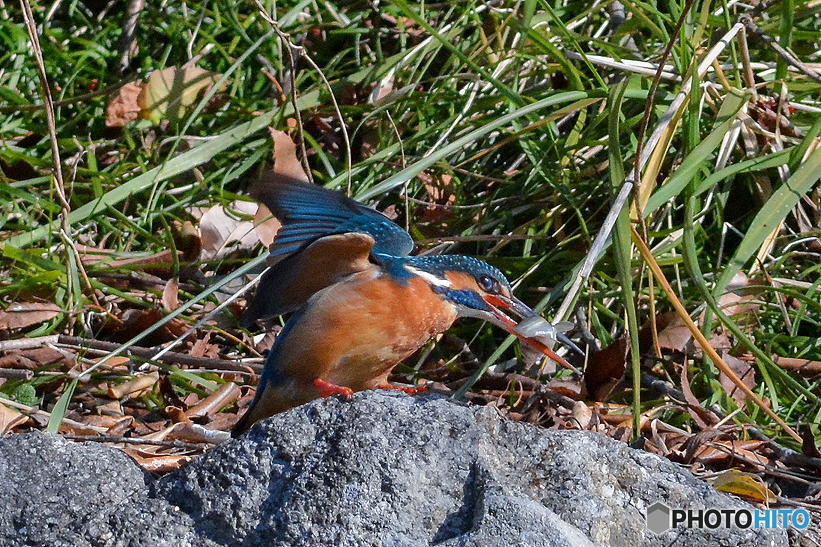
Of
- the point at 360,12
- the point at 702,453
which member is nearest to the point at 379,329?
the point at 702,453

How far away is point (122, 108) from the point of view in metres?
5.45

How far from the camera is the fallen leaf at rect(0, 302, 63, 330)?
14.1 ft

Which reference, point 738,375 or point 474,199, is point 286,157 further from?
point 738,375

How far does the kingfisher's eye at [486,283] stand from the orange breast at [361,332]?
0.68 ft

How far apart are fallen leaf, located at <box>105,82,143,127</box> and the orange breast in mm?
2325

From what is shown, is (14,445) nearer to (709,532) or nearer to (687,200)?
(709,532)

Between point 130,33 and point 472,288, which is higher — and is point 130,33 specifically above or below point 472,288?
below

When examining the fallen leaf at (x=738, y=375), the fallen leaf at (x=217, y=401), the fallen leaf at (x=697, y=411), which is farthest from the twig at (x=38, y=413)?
the fallen leaf at (x=738, y=375)

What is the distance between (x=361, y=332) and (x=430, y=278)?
13.0 inches

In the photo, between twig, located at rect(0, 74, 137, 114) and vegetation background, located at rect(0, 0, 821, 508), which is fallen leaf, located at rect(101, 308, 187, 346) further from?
twig, located at rect(0, 74, 137, 114)

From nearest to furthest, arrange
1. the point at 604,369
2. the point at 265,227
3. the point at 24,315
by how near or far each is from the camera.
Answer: the point at 604,369 < the point at 24,315 < the point at 265,227

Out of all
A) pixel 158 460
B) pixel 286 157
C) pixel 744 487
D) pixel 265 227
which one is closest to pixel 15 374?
pixel 158 460

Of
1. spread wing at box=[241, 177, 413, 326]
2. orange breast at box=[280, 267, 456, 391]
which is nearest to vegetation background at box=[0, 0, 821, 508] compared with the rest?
orange breast at box=[280, 267, 456, 391]

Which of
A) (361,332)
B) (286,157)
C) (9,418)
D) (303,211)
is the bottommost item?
(9,418)
